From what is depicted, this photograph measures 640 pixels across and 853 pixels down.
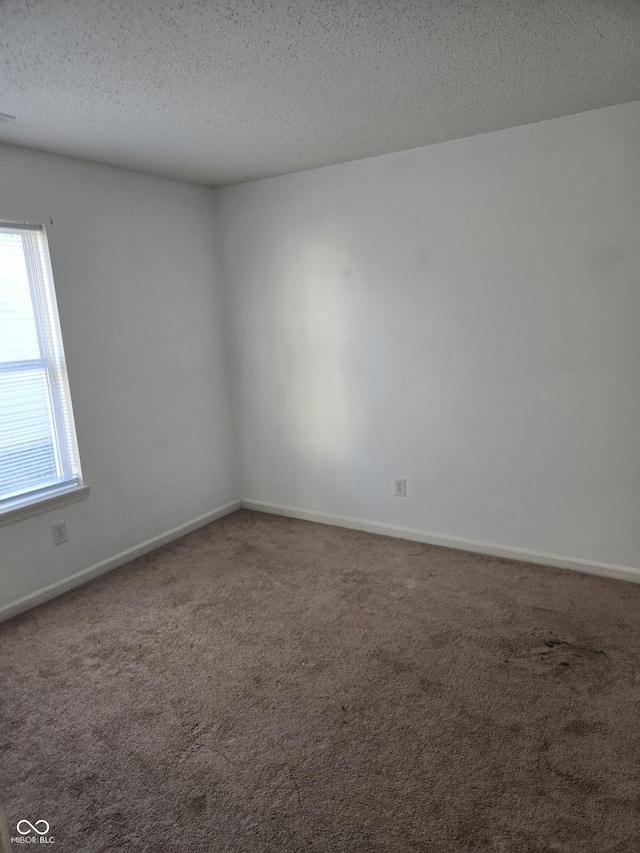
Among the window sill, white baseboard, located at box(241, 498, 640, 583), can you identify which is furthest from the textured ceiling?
white baseboard, located at box(241, 498, 640, 583)

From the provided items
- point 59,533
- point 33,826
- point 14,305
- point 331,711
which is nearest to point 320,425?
point 59,533

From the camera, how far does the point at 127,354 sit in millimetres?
3539

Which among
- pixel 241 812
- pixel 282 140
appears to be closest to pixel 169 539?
pixel 241 812

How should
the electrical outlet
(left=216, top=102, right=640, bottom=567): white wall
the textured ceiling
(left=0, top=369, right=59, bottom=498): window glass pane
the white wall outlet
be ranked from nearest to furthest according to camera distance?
the textured ceiling, (left=216, top=102, right=640, bottom=567): white wall, (left=0, top=369, right=59, bottom=498): window glass pane, the electrical outlet, the white wall outlet

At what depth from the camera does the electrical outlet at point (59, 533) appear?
317 cm

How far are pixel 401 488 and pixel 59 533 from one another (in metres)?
2.09

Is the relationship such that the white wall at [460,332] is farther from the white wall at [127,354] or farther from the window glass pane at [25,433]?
the window glass pane at [25,433]

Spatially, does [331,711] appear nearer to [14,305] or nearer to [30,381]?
[30,381]

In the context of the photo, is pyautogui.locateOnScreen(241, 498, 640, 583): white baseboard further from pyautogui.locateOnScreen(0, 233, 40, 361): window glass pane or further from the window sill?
pyautogui.locateOnScreen(0, 233, 40, 361): window glass pane

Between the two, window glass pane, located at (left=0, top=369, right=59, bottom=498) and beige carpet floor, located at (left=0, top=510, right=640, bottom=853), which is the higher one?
window glass pane, located at (left=0, top=369, right=59, bottom=498)

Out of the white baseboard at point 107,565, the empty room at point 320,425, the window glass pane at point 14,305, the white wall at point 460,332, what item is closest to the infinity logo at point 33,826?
the empty room at point 320,425

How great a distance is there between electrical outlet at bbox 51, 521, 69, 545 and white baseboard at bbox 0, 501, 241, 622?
0.76 ft

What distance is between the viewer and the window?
9.66 feet

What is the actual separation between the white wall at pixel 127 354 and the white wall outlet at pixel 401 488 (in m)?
1.41
